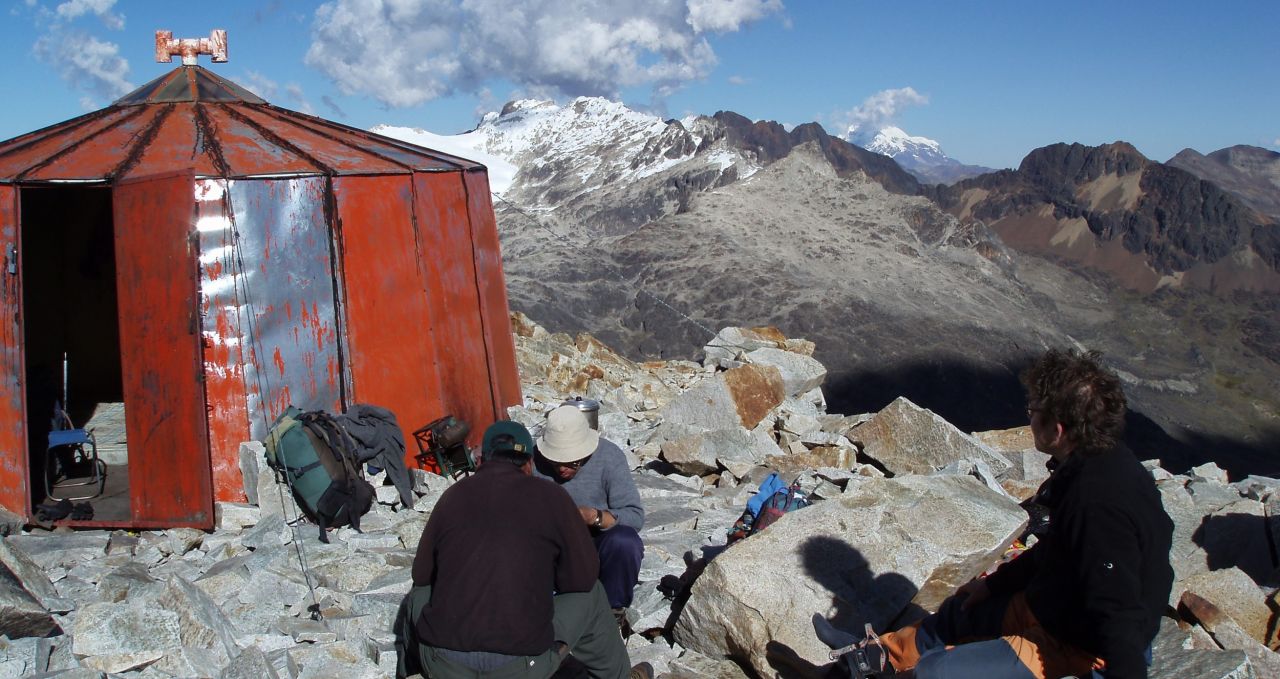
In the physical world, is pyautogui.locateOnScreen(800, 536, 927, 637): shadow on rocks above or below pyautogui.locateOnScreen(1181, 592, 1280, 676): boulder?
above

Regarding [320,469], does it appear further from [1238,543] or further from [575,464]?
[1238,543]

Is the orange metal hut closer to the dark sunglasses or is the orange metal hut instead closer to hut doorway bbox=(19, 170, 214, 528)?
hut doorway bbox=(19, 170, 214, 528)

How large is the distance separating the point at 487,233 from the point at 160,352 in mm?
3361

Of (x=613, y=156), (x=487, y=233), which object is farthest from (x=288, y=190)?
(x=613, y=156)

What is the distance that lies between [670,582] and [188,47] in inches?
275

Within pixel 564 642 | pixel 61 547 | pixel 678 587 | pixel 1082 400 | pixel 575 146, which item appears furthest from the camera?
→ pixel 575 146

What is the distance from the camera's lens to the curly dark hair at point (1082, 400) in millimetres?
2783

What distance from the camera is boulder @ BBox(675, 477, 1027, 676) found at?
430 centimetres

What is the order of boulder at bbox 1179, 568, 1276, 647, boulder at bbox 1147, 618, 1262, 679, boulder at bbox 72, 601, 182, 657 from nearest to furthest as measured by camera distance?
1. boulder at bbox 1147, 618, 1262, 679
2. boulder at bbox 72, 601, 182, 657
3. boulder at bbox 1179, 568, 1276, 647

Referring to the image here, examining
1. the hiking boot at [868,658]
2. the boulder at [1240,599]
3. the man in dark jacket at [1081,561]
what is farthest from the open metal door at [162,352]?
the boulder at [1240,599]

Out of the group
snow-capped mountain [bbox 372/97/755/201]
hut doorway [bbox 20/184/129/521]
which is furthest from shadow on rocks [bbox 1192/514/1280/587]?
snow-capped mountain [bbox 372/97/755/201]

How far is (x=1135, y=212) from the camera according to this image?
64.0m

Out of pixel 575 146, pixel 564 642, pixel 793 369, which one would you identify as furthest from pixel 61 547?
pixel 575 146

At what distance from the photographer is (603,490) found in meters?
4.55
